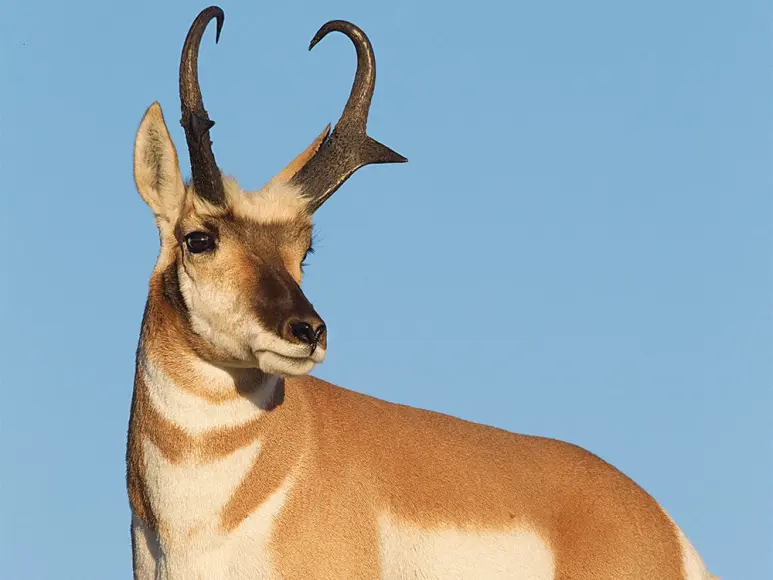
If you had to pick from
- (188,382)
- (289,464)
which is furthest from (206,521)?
(188,382)

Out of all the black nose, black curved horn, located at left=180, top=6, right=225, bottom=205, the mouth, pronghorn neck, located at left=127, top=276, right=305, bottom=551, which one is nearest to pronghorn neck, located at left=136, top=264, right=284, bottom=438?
pronghorn neck, located at left=127, top=276, right=305, bottom=551

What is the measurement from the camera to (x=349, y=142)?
39.5ft

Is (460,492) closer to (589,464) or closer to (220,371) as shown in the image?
(589,464)

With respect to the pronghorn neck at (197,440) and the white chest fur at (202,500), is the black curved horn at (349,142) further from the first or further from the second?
the white chest fur at (202,500)

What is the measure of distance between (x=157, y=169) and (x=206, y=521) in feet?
9.97

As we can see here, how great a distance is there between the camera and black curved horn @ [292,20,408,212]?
11.9 metres

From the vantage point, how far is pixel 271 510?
10.5 metres

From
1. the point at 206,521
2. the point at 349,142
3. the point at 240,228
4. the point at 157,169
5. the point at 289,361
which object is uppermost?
the point at 349,142

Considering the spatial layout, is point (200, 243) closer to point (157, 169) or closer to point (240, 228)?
point (240, 228)

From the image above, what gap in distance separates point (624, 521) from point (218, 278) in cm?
423

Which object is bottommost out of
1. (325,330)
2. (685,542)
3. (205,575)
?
(205,575)

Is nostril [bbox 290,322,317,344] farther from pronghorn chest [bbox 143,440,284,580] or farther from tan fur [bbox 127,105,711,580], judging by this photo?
pronghorn chest [bbox 143,440,284,580]

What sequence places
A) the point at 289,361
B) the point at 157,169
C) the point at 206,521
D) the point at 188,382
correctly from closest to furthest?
the point at 289,361 < the point at 206,521 < the point at 188,382 < the point at 157,169

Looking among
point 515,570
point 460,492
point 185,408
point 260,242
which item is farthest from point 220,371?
point 515,570
